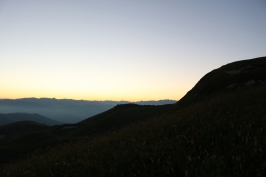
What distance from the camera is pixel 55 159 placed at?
11.0m

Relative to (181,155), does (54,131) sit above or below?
below

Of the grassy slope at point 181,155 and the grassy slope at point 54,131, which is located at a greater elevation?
the grassy slope at point 181,155

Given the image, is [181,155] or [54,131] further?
[54,131]

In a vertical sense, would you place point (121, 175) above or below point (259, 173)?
below

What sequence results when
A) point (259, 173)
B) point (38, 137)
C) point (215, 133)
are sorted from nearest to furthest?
point (259, 173), point (215, 133), point (38, 137)

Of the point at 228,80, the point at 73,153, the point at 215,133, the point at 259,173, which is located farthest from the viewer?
the point at 228,80

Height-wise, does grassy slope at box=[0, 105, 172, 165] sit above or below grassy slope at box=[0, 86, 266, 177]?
below

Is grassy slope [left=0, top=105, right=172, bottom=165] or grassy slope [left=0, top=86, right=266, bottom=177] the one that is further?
grassy slope [left=0, top=105, right=172, bottom=165]

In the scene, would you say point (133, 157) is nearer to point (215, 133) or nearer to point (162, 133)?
point (162, 133)

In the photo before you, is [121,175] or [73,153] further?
[73,153]

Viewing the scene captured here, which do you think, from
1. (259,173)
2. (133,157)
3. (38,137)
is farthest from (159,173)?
(38,137)

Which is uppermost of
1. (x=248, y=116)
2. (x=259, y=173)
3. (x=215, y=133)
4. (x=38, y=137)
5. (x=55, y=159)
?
(x=248, y=116)

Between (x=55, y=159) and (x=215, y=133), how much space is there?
866cm

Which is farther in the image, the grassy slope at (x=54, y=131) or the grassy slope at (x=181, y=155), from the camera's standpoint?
the grassy slope at (x=54, y=131)
